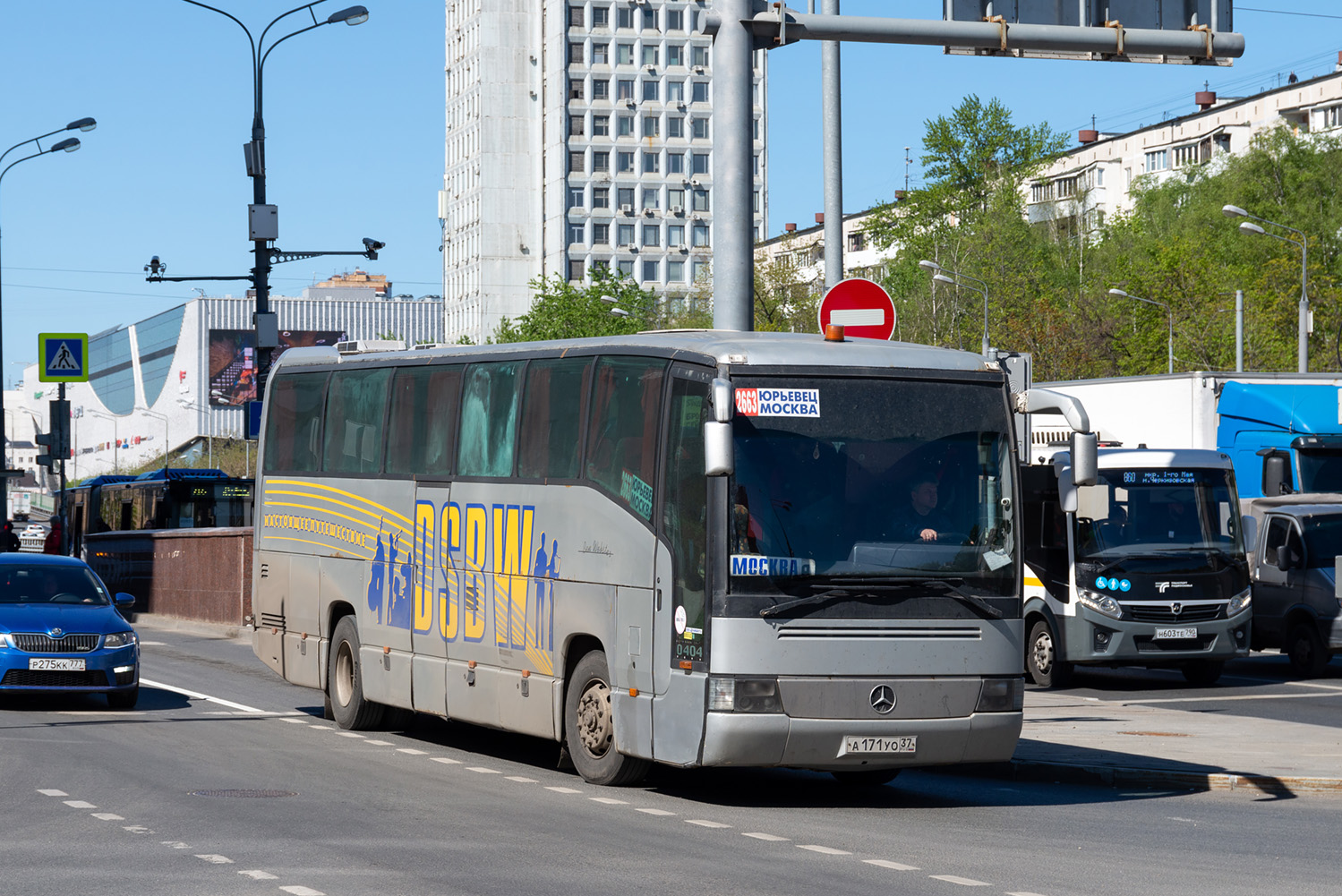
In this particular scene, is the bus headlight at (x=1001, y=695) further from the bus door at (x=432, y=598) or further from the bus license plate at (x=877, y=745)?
the bus door at (x=432, y=598)

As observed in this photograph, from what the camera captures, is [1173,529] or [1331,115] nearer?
[1173,529]

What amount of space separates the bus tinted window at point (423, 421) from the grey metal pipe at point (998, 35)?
12.4 feet

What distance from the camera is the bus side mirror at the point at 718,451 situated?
11836mm

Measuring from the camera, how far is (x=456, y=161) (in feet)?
521

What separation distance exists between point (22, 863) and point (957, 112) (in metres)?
90.2

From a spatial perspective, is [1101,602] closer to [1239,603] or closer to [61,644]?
[1239,603]

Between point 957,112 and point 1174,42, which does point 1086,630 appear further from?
point 957,112

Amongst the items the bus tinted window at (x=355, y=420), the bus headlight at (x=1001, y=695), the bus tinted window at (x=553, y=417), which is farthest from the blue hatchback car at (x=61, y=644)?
the bus headlight at (x=1001, y=695)

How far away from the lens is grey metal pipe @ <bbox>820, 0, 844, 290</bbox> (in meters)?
18.5

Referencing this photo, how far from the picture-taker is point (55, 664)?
18812 millimetres

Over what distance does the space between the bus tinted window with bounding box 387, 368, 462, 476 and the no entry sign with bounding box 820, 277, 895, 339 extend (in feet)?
10.2

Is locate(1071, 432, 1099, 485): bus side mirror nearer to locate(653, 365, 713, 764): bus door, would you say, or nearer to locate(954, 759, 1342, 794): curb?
locate(954, 759, 1342, 794): curb

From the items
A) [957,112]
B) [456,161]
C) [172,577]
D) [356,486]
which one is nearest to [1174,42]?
[356,486]

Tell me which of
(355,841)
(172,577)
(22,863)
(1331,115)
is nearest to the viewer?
(22,863)
